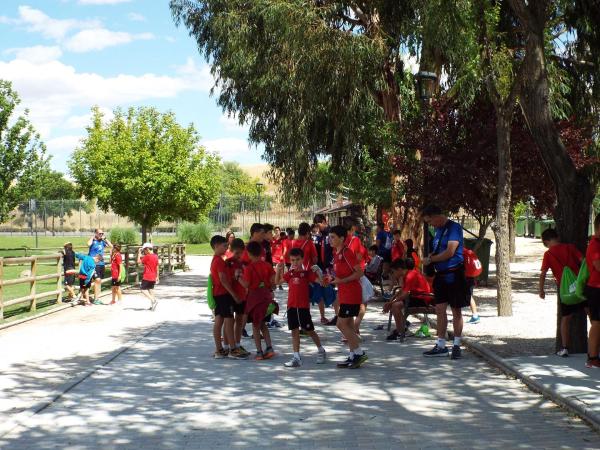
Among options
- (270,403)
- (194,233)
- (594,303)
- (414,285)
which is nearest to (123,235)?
(194,233)

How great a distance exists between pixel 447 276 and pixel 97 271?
432 inches

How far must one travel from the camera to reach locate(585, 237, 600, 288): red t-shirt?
8328 mm

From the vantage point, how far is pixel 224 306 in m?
10.1

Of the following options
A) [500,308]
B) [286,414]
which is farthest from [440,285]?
[500,308]

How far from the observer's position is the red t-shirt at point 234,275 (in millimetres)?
10242

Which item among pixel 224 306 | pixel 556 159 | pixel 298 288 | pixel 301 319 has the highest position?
pixel 556 159

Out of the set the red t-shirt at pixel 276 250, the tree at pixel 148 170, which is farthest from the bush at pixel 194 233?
the red t-shirt at pixel 276 250

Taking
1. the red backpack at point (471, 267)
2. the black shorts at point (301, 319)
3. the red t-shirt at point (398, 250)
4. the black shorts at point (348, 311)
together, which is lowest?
the black shorts at point (301, 319)

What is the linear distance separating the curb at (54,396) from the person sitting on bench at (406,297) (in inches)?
144

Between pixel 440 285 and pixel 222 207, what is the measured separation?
5156cm

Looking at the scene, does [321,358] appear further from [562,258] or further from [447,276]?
[562,258]

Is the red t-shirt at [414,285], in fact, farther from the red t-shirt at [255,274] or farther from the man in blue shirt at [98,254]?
the man in blue shirt at [98,254]

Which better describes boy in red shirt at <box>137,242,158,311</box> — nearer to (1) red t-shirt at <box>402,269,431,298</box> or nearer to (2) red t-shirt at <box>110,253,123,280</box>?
(2) red t-shirt at <box>110,253,123,280</box>

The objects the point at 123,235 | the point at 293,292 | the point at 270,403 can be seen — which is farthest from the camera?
the point at 123,235
